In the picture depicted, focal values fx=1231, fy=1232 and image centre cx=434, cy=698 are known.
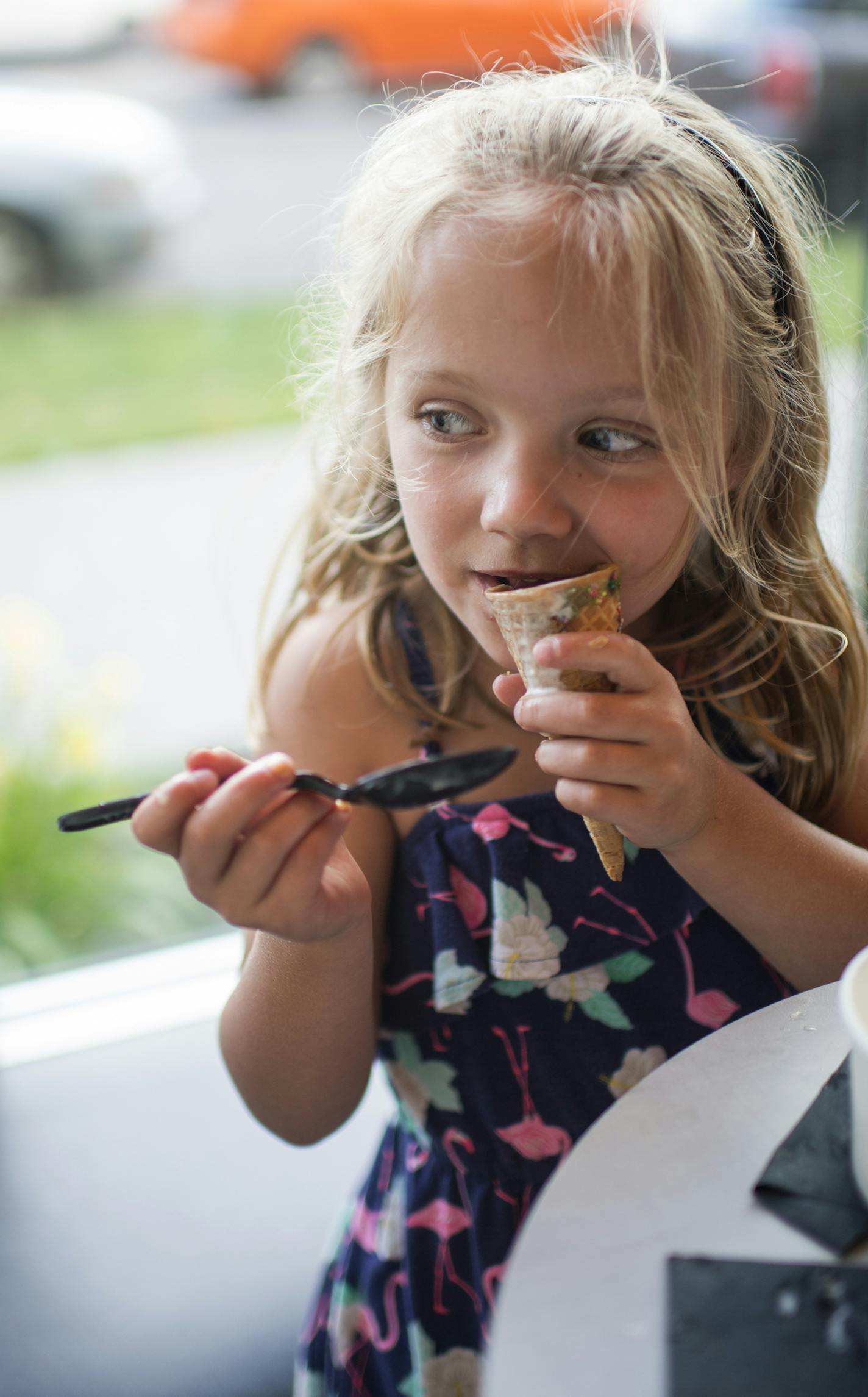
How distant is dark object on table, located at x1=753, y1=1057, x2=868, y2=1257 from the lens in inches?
27.2

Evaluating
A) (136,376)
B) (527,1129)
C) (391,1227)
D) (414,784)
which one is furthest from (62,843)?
(414,784)

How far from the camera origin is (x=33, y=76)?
1947mm

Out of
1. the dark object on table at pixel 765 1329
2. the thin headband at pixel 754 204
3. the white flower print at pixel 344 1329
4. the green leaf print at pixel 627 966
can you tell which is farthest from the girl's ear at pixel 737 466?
the white flower print at pixel 344 1329

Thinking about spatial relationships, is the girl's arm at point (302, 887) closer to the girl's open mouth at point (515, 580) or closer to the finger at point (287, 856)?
the finger at point (287, 856)

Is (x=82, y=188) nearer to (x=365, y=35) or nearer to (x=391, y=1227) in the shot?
(x=365, y=35)

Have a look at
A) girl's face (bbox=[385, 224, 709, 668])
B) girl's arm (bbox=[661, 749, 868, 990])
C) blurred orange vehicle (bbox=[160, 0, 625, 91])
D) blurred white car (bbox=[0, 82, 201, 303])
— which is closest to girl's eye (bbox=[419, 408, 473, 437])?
girl's face (bbox=[385, 224, 709, 668])

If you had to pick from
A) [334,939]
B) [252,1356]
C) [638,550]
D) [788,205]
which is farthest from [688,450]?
[252,1356]

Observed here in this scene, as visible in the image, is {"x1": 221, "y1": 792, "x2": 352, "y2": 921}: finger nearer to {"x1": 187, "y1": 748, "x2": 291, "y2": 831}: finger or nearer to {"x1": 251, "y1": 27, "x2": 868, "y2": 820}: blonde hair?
{"x1": 187, "y1": 748, "x2": 291, "y2": 831}: finger

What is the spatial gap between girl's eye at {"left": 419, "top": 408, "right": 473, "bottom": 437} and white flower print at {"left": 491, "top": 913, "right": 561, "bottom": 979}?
1.51ft

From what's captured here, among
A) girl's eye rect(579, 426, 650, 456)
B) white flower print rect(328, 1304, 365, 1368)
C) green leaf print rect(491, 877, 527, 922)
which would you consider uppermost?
girl's eye rect(579, 426, 650, 456)

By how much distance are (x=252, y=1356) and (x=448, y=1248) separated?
0.49 metres

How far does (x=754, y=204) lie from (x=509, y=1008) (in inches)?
30.2

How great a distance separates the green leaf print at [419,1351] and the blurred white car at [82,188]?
5.95 ft

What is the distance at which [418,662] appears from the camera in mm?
1258
